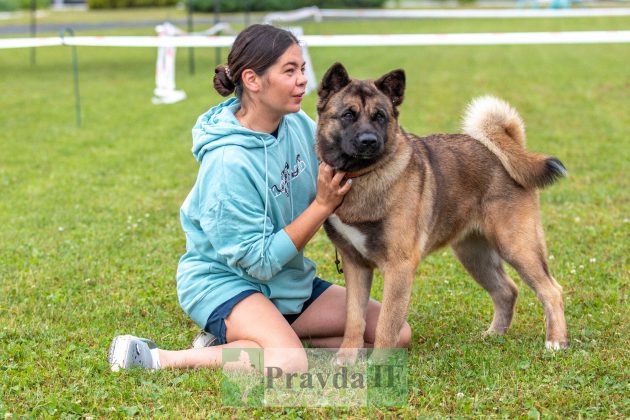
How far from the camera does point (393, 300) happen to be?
367 cm

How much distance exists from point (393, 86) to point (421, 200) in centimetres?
56

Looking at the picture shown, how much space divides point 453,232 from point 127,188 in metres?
4.18

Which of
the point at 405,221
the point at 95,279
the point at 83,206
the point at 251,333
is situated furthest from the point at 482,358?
the point at 83,206

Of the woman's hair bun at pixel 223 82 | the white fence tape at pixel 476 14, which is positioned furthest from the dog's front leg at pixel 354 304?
the white fence tape at pixel 476 14

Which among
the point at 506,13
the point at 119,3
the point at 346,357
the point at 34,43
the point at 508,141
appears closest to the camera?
the point at 346,357

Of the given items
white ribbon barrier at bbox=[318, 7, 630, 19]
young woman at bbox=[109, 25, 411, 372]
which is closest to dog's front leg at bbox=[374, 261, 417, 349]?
young woman at bbox=[109, 25, 411, 372]

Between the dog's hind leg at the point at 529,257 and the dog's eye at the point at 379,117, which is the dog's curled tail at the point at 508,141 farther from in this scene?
the dog's eye at the point at 379,117

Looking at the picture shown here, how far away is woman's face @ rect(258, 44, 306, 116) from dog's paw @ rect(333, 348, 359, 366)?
1.20 meters

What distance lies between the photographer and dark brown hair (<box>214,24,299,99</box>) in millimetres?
3604

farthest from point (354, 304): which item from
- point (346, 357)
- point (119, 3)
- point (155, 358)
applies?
point (119, 3)

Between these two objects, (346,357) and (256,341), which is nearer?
(256,341)

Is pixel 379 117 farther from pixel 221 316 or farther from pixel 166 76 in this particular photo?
pixel 166 76

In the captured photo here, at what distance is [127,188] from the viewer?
24.3 feet

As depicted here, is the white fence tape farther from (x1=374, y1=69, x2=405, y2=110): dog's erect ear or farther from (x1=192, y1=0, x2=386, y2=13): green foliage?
(x1=374, y1=69, x2=405, y2=110): dog's erect ear
